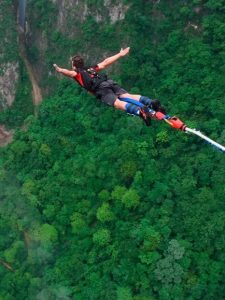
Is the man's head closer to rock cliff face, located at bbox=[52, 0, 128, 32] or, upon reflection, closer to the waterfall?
rock cliff face, located at bbox=[52, 0, 128, 32]

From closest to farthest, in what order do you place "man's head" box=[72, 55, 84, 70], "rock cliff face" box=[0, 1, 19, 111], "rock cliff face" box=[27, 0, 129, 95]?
"man's head" box=[72, 55, 84, 70] → "rock cliff face" box=[27, 0, 129, 95] → "rock cliff face" box=[0, 1, 19, 111]

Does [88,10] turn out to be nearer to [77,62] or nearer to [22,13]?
[22,13]

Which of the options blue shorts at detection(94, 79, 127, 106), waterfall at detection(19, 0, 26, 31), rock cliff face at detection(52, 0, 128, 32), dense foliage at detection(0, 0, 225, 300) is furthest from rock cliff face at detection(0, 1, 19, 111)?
blue shorts at detection(94, 79, 127, 106)

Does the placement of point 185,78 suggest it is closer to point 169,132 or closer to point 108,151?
point 169,132

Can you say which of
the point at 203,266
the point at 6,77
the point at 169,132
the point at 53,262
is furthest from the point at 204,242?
the point at 6,77

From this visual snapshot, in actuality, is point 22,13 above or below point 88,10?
below

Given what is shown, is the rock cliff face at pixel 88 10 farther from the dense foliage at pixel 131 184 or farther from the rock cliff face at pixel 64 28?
the dense foliage at pixel 131 184

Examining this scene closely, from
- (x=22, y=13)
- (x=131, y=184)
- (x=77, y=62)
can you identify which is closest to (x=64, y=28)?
(x=22, y=13)

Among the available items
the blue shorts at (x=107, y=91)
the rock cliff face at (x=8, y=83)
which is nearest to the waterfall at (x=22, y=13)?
the rock cliff face at (x=8, y=83)

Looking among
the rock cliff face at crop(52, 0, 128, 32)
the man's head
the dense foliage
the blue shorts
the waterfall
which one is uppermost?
the man's head
